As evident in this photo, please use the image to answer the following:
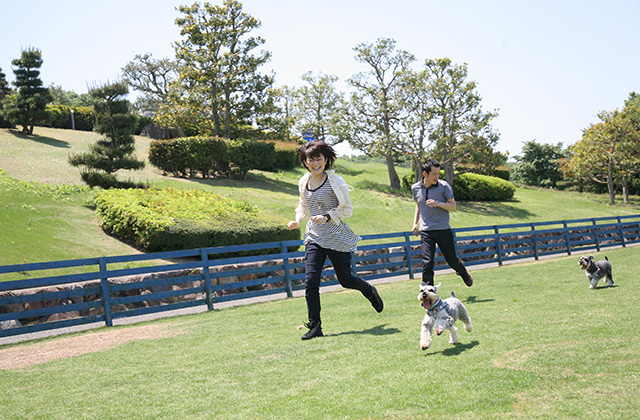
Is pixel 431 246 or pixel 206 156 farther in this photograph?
pixel 206 156

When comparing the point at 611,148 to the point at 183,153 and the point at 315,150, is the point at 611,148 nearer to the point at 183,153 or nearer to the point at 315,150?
the point at 183,153

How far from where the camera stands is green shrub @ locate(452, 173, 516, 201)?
1337 inches

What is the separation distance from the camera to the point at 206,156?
2444cm

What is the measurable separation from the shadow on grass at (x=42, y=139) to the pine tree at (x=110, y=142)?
360 inches

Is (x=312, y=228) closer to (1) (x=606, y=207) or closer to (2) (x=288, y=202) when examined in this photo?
(2) (x=288, y=202)

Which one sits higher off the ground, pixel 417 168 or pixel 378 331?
pixel 417 168

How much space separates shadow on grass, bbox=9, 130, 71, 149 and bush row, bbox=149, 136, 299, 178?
628 centimetres

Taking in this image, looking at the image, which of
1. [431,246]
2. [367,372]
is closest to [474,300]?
[431,246]

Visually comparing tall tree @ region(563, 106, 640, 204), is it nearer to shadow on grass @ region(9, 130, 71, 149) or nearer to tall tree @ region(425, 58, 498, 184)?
tall tree @ region(425, 58, 498, 184)

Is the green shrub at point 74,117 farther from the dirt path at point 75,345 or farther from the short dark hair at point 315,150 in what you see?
the short dark hair at point 315,150

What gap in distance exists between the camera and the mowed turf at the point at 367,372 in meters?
3.58

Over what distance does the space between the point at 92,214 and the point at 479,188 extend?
24.8m

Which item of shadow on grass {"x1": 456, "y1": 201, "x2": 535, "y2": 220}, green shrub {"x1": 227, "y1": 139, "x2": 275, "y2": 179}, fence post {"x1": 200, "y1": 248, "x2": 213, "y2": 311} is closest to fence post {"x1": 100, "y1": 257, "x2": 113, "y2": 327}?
fence post {"x1": 200, "y1": 248, "x2": 213, "y2": 311}

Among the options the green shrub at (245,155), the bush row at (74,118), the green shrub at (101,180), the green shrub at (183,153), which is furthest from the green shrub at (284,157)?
the green shrub at (101,180)
